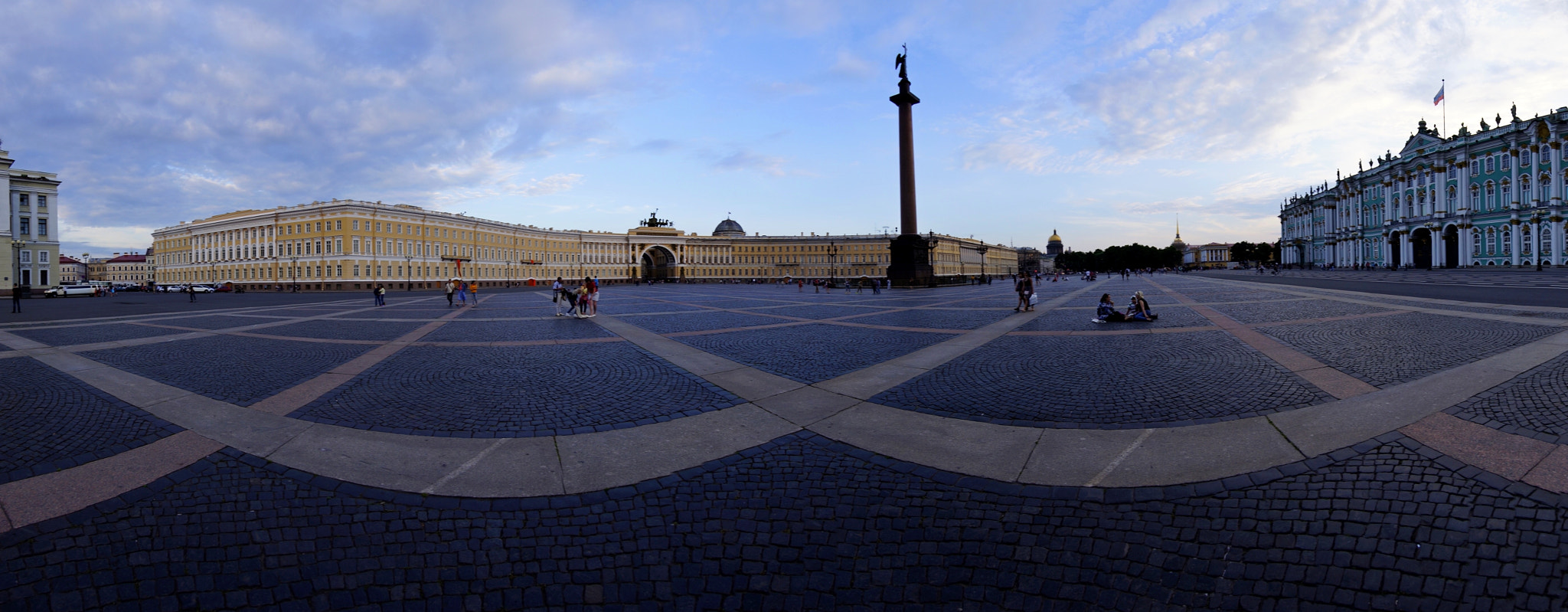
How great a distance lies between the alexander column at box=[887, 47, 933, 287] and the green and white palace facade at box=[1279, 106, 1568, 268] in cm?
5946

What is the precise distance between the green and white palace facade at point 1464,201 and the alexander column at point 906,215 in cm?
5946

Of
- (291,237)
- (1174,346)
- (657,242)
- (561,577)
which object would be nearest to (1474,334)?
(1174,346)

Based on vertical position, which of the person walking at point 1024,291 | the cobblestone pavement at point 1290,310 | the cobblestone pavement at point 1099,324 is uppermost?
the person walking at point 1024,291

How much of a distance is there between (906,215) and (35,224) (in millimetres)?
86662

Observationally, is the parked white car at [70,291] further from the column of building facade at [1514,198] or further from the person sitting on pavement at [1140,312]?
the column of building facade at [1514,198]

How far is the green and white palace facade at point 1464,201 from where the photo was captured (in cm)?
5934

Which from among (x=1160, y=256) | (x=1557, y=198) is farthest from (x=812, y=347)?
(x=1160, y=256)

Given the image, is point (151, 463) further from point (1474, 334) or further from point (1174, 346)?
point (1474, 334)

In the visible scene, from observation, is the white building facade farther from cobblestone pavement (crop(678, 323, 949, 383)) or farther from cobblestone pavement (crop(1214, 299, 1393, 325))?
cobblestone pavement (crop(1214, 299, 1393, 325))

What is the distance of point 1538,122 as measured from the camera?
190 ft

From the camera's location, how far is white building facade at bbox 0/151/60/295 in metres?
60.2

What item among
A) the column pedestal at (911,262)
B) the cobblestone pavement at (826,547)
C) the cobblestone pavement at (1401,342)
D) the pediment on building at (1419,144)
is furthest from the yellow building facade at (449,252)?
the cobblestone pavement at (826,547)

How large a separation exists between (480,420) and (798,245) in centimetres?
13867

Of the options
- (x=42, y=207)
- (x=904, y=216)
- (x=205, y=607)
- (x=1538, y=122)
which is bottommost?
(x=205, y=607)
